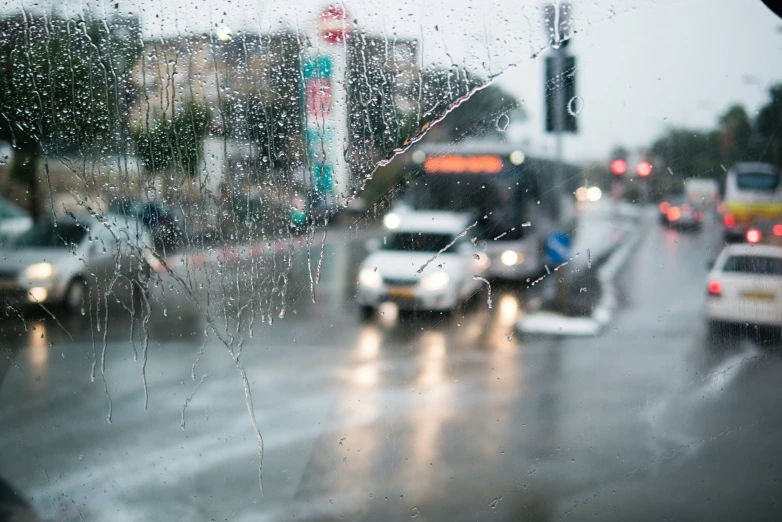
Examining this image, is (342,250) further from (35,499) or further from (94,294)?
(35,499)

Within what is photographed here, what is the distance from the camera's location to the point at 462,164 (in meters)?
3.34

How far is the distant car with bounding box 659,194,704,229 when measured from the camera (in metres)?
3.30

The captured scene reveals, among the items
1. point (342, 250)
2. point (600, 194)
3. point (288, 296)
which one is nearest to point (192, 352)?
point (288, 296)

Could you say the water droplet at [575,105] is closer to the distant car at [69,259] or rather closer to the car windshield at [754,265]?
the car windshield at [754,265]

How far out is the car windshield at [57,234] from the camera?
11.2ft

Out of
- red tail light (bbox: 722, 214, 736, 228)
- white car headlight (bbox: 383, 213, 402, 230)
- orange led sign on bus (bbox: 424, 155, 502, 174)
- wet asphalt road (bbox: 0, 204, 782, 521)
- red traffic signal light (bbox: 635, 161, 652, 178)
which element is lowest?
wet asphalt road (bbox: 0, 204, 782, 521)

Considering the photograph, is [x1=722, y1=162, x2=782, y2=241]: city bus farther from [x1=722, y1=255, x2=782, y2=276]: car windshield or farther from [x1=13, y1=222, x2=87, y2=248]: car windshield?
[x1=13, y1=222, x2=87, y2=248]: car windshield

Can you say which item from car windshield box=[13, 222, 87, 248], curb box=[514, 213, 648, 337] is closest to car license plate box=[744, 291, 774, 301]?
curb box=[514, 213, 648, 337]

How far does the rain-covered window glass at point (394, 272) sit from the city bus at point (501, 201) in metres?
0.01

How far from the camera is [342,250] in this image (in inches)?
127

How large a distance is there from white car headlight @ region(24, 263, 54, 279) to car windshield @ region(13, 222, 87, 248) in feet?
0.36

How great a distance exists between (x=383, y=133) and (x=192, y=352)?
1.40m

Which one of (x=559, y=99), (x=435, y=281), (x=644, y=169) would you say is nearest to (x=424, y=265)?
(x=435, y=281)

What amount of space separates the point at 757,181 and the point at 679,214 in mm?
494
